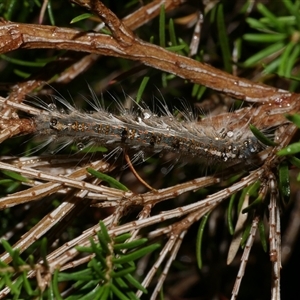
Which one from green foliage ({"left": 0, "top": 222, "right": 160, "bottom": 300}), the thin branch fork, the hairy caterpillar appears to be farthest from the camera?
the hairy caterpillar

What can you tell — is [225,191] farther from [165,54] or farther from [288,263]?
[288,263]

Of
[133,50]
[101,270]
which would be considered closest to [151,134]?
[133,50]

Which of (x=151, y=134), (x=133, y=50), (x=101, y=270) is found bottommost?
(x=101, y=270)

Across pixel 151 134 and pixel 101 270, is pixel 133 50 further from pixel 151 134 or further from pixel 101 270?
pixel 101 270

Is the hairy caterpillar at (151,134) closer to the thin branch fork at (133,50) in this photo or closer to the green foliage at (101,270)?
the thin branch fork at (133,50)

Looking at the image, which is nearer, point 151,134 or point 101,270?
point 101,270

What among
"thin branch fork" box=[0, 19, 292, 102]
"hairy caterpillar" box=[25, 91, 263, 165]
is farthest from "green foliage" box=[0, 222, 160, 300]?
"thin branch fork" box=[0, 19, 292, 102]

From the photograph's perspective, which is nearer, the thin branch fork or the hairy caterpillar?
the thin branch fork

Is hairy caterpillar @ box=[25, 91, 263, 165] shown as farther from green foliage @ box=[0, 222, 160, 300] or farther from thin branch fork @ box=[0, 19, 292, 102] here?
green foliage @ box=[0, 222, 160, 300]

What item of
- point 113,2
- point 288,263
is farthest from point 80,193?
point 288,263
